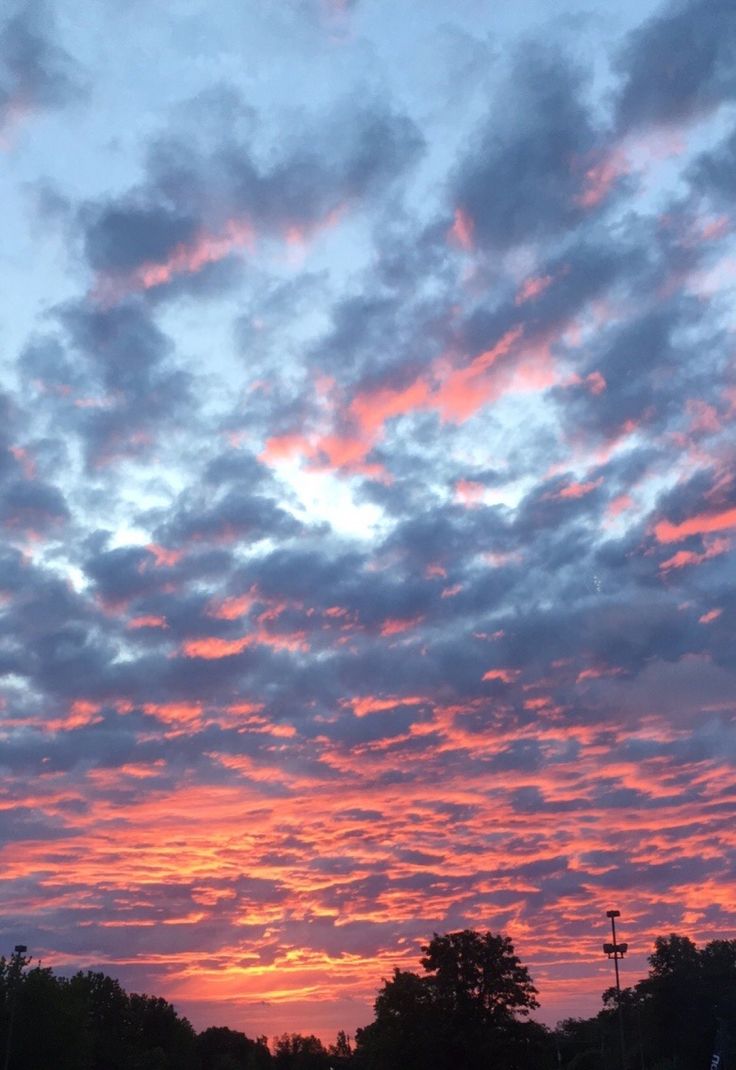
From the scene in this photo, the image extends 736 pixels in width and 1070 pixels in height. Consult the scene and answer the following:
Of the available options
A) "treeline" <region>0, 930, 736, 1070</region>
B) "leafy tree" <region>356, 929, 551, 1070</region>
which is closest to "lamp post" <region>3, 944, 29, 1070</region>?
"treeline" <region>0, 930, 736, 1070</region>

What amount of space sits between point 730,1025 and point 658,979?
15.4 m

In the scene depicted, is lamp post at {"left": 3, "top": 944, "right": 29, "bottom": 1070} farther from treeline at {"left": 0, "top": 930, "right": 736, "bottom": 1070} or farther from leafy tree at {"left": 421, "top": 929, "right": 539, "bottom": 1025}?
leafy tree at {"left": 421, "top": 929, "right": 539, "bottom": 1025}

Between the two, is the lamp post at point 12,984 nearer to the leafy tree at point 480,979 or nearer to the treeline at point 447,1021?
the treeline at point 447,1021

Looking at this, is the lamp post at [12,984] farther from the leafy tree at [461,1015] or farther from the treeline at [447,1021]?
the leafy tree at [461,1015]

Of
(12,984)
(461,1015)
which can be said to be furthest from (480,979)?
(12,984)

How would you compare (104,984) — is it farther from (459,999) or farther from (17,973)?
(459,999)

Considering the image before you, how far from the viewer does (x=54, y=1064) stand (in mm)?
93438

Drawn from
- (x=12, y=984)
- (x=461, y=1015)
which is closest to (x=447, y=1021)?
(x=461, y=1015)

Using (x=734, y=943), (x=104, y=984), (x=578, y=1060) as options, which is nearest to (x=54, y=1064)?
(x=104, y=984)

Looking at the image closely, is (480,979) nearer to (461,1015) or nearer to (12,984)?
(461,1015)

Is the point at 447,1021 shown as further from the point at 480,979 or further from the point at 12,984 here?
the point at 12,984

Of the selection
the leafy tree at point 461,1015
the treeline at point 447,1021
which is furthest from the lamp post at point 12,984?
the leafy tree at point 461,1015

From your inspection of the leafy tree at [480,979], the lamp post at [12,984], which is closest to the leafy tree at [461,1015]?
the leafy tree at [480,979]

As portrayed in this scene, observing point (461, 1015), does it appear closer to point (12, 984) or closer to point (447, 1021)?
point (447, 1021)
